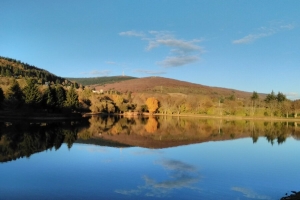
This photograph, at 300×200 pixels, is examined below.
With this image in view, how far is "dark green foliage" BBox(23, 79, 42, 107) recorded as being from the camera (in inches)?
1989

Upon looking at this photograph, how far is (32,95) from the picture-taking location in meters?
50.9

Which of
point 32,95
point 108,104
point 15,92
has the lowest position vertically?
point 108,104

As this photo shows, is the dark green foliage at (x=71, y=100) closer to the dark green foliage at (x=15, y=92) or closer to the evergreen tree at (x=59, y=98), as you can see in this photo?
the evergreen tree at (x=59, y=98)

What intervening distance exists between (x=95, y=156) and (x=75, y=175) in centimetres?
618

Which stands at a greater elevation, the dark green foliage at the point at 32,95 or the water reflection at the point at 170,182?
the dark green foliage at the point at 32,95

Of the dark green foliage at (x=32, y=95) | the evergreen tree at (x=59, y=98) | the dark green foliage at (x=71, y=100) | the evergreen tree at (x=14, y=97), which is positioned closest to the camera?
the evergreen tree at (x=14, y=97)

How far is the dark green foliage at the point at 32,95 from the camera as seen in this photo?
50.5 m

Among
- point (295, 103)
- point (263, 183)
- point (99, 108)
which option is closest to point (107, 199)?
point (263, 183)

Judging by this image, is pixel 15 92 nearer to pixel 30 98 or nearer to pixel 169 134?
pixel 30 98

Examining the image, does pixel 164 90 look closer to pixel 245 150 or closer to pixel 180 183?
pixel 245 150

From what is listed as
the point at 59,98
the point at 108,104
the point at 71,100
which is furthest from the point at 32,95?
the point at 108,104

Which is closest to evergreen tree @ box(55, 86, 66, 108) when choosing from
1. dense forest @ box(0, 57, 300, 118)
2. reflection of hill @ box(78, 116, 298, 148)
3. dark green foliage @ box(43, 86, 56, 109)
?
dense forest @ box(0, 57, 300, 118)

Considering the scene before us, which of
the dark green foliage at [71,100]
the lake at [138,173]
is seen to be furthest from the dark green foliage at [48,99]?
the lake at [138,173]

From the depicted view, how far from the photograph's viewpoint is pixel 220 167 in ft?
61.3
